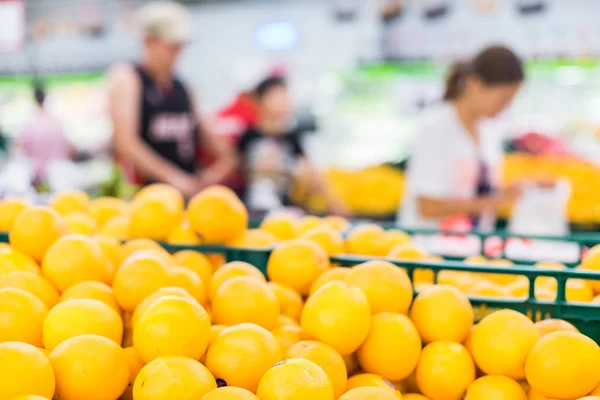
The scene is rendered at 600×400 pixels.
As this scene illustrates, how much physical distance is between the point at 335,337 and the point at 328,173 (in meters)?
4.25

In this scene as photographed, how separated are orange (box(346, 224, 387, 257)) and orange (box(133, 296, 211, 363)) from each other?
2.56 feet

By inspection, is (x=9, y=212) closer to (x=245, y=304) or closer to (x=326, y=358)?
(x=245, y=304)

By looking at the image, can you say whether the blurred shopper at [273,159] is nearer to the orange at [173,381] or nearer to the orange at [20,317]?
the orange at [20,317]

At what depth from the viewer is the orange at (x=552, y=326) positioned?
4.37 ft

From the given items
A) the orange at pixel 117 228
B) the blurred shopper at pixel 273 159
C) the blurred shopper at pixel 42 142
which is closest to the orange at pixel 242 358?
the orange at pixel 117 228

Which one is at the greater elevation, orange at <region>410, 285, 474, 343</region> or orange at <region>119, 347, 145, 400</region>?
orange at <region>410, 285, 474, 343</region>

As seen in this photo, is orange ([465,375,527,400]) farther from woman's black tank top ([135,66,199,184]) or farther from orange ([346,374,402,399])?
woman's black tank top ([135,66,199,184])

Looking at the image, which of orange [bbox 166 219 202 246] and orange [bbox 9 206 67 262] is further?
orange [bbox 166 219 202 246]

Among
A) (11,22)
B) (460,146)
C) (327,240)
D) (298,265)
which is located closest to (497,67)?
(460,146)

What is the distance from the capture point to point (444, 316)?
136 centimetres

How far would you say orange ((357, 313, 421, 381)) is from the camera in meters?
1.31

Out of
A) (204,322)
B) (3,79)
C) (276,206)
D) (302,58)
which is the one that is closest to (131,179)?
(276,206)

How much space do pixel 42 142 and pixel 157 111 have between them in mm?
3219

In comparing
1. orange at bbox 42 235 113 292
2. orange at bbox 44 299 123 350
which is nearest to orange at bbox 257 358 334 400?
orange at bbox 44 299 123 350
